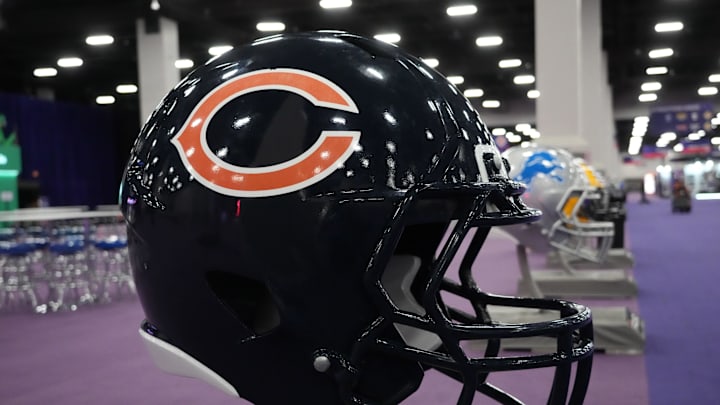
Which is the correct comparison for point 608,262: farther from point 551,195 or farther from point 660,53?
point 660,53

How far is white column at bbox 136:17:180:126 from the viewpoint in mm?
13271

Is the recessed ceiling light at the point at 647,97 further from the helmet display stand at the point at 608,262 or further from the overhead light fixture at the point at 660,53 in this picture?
the helmet display stand at the point at 608,262

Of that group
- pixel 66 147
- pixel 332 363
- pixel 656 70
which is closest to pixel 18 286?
pixel 332 363

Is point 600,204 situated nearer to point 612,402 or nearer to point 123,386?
point 612,402

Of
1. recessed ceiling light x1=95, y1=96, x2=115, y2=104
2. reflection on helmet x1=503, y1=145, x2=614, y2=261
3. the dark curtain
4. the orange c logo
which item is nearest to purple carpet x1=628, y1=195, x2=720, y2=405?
reflection on helmet x1=503, y1=145, x2=614, y2=261

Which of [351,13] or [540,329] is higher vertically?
[351,13]

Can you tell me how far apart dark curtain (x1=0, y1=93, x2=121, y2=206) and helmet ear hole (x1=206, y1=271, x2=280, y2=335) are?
785 inches

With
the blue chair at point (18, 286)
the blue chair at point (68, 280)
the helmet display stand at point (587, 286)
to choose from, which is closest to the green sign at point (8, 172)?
the blue chair at point (68, 280)

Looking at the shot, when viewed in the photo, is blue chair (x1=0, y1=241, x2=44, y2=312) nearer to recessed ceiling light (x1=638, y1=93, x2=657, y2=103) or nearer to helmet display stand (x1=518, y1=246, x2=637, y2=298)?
helmet display stand (x1=518, y1=246, x2=637, y2=298)

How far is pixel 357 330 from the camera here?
123 centimetres

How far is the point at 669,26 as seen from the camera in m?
16.1

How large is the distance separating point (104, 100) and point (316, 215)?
25.8 m

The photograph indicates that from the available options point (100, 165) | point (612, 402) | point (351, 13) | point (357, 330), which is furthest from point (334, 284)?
point (100, 165)

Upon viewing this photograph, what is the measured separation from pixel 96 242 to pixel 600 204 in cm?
466
